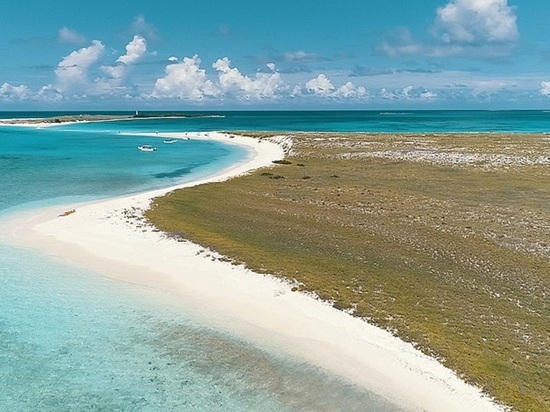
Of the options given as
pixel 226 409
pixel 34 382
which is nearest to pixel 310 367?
pixel 226 409

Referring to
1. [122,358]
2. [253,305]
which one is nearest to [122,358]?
[122,358]

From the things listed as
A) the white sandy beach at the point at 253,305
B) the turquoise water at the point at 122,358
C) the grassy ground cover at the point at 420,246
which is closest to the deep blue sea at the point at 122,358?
the turquoise water at the point at 122,358

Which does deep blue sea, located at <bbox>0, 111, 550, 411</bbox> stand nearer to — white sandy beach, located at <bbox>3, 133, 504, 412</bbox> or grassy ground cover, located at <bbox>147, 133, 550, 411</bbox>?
white sandy beach, located at <bbox>3, 133, 504, 412</bbox>

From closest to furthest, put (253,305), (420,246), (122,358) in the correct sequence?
(122,358), (253,305), (420,246)

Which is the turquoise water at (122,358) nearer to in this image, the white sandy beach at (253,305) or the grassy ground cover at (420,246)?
the white sandy beach at (253,305)

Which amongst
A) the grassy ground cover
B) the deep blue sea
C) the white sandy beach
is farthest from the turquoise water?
the grassy ground cover

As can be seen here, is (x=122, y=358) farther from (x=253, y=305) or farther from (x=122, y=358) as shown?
(x=253, y=305)
